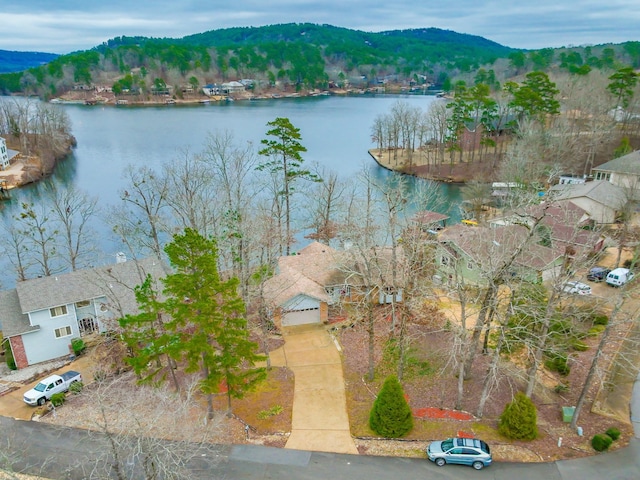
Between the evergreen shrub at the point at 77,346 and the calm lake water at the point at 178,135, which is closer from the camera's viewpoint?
the evergreen shrub at the point at 77,346

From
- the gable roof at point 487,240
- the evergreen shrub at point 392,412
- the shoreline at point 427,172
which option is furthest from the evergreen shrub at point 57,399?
the shoreline at point 427,172

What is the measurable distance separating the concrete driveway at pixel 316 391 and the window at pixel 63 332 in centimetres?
1276

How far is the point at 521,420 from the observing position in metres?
18.1

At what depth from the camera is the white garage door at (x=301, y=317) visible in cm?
2866

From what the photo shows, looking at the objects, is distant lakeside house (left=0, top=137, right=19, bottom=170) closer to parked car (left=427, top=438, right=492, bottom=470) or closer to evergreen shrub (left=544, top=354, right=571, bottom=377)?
parked car (left=427, top=438, right=492, bottom=470)

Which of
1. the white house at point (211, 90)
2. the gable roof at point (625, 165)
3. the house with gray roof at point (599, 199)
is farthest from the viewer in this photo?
the white house at point (211, 90)

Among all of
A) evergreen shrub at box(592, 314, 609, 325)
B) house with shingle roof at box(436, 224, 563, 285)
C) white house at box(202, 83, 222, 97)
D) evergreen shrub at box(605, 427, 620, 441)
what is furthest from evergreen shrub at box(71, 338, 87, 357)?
white house at box(202, 83, 222, 97)

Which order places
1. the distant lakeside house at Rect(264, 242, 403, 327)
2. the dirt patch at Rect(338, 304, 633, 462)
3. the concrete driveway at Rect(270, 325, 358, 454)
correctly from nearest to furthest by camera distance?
the dirt patch at Rect(338, 304, 633, 462) → the concrete driveway at Rect(270, 325, 358, 454) → the distant lakeside house at Rect(264, 242, 403, 327)

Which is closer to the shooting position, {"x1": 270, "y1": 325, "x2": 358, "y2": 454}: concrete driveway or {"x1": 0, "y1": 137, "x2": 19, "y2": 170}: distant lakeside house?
{"x1": 270, "y1": 325, "x2": 358, "y2": 454}: concrete driveway

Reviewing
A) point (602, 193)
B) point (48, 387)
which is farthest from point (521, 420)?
point (602, 193)

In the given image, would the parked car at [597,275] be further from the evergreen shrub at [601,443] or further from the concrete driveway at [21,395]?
the concrete driveway at [21,395]

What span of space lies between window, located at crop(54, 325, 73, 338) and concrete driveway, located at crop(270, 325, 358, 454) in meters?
12.8

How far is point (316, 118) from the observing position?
118 metres

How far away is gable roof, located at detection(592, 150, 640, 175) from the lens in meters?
48.4
